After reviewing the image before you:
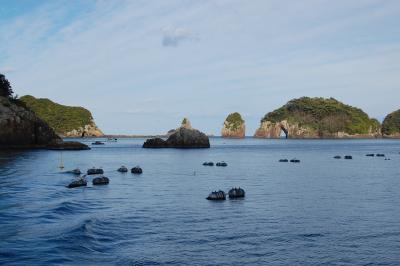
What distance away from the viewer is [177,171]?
72062 millimetres

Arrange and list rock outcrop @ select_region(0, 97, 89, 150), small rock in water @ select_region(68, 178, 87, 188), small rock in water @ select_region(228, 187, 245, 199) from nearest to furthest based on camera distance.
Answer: small rock in water @ select_region(228, 187, 245, 199)
small rock in water @ select_region(68, 178, 87, 188)
rock outcrop @ select_region(0, 97, 89, 150)

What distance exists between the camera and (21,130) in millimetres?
121250

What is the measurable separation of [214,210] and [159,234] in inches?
358

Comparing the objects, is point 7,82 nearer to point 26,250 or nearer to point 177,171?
point 177,171

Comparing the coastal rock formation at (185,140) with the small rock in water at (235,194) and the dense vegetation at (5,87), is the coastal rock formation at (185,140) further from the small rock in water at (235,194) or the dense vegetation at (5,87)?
the small rock in water at (235,194)

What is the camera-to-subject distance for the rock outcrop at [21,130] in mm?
116438

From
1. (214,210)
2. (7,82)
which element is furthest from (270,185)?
(7,82)

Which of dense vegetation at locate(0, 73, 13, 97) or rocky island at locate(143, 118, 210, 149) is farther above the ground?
dense vegetation at locate(0, 73, 13, 97)

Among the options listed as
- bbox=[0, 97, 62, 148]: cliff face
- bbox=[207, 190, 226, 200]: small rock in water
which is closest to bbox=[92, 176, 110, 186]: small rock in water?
bbox=[207, 190, 226, 200]: small rock in water

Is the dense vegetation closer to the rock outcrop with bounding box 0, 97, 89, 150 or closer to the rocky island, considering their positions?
the rock outcrop with bounding box 0, 97, 89, 150

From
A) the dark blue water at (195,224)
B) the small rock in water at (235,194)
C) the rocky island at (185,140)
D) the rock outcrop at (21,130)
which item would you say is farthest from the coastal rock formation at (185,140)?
the small rock in water at (235,194)

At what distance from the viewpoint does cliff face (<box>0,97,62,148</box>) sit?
11619cm

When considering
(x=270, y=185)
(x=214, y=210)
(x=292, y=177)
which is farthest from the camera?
(x=292, y=177)

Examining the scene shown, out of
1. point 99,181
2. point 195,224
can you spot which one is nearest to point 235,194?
point 195,224
